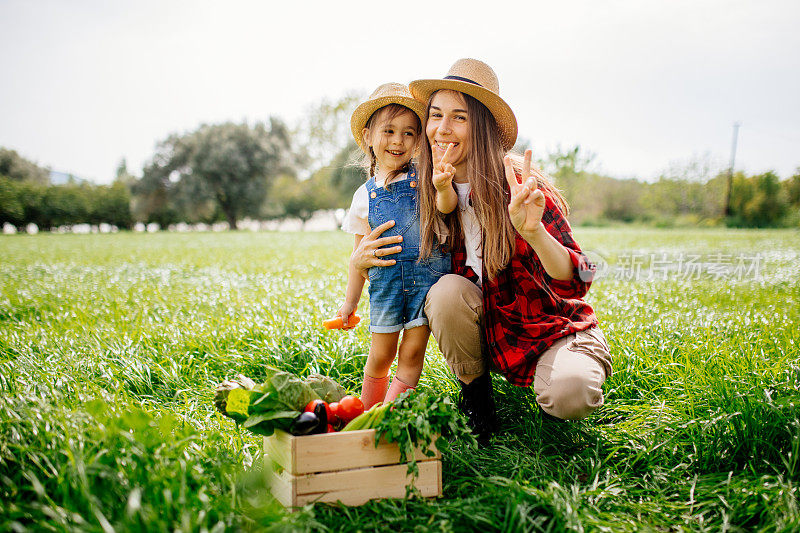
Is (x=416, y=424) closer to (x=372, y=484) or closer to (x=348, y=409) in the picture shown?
(x=372, y=484)

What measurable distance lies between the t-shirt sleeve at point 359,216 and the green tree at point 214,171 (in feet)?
140

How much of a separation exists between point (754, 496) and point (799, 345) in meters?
1.78

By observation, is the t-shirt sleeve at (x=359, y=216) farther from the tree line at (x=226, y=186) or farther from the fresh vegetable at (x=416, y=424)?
the tree line at (x=226, y=186)

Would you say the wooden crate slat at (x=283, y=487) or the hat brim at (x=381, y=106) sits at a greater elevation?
the hat brim at (x=381, y=106)

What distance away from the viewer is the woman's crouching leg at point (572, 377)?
230cm

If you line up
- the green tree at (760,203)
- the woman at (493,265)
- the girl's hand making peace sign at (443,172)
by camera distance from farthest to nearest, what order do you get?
1. the green tree at (760,203)
2. the girl's hand making peace sign at (443,172)
3. the woman at (493,265)

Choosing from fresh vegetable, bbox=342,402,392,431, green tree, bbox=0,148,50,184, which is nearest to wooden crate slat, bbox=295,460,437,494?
fresh vegetable, bbox=342,402,392,431

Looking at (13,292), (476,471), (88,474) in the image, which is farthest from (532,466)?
(13,292)

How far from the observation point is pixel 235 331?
3.94 metres

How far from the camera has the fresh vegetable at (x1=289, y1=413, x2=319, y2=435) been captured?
6.52ft

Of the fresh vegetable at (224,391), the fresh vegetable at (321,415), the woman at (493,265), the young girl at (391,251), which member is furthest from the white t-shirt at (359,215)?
the fresh vegetable at (321,415)

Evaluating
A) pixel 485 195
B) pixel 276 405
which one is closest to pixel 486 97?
pixel 485 195

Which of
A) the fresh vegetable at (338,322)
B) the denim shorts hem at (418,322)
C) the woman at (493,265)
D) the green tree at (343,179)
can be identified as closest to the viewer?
the woman at (493,265)

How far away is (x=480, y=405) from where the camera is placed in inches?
107
